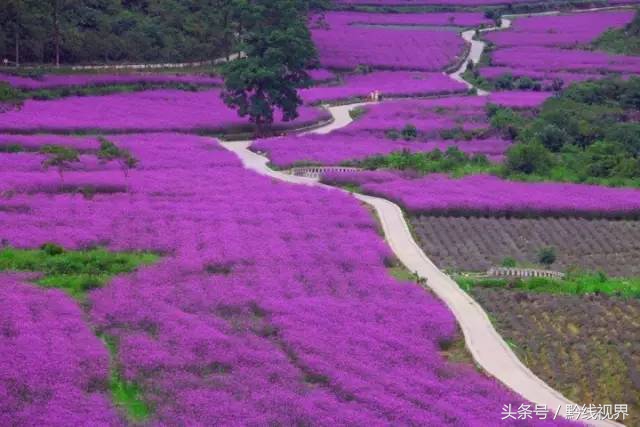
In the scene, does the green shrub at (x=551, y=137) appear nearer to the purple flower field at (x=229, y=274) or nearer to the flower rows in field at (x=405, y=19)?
the purple flower field at (x=229, y=274)

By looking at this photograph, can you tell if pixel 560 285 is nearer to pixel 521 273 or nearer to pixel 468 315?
pixel 521 273

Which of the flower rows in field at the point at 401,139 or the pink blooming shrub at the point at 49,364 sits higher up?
the pink blooming shrub at the point at 49,364

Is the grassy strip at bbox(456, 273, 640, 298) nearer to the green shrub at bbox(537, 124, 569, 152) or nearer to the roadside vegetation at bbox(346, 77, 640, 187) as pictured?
the roadside vegetation at bbox(346, 77, 640, 187)

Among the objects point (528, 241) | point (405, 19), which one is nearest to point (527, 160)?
point (528, 241)

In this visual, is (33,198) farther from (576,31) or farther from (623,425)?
(576,31)

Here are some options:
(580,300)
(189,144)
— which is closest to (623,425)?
(580,300)

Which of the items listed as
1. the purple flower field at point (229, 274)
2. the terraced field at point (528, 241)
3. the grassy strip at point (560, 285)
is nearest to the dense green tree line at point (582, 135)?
the purple flower field at point (229, 274)
